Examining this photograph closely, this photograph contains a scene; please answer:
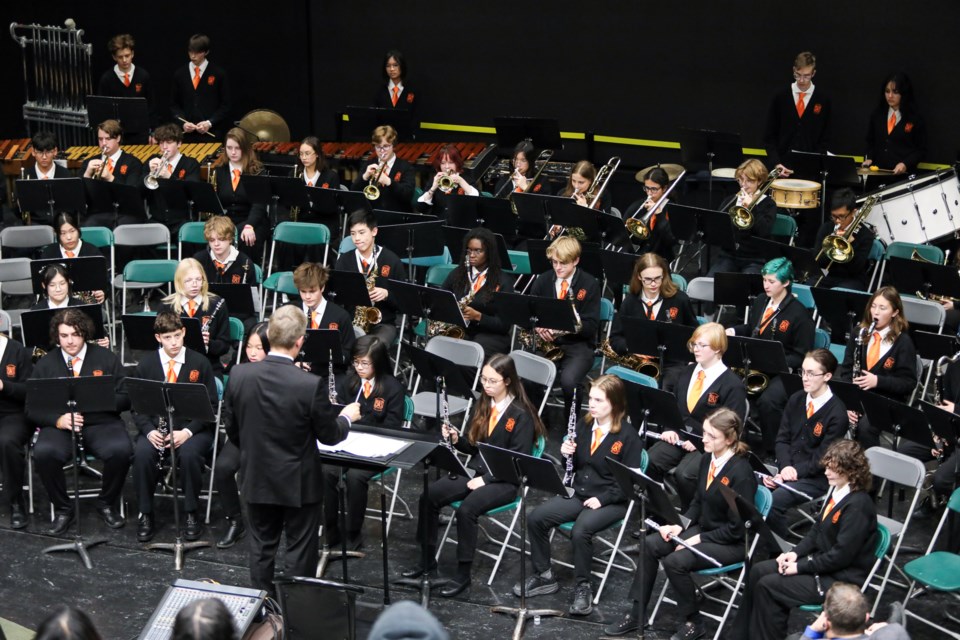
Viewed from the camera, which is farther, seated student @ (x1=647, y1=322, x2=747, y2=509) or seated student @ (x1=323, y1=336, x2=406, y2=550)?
seated student @ (x1=647, y1=322, x2=747, y2=509)

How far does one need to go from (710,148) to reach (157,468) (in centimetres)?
607

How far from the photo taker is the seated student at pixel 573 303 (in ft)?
31.5

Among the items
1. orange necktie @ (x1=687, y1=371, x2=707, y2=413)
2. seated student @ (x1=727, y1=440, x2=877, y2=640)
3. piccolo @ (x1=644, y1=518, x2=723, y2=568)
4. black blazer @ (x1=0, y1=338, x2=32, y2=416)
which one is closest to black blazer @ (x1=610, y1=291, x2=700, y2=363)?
orange necktie @ (x1=687, y1=371, x2=707, y2=413)

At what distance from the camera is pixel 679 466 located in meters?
8.18

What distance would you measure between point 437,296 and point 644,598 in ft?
9.35

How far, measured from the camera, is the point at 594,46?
47.2 ft

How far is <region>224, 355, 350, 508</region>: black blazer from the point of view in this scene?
651 cm

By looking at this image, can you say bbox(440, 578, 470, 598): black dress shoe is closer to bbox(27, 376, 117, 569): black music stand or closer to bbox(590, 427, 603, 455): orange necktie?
bbox(590, 427, 603, 455): orange necktie

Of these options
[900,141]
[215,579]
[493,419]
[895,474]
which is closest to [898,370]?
[895,474]

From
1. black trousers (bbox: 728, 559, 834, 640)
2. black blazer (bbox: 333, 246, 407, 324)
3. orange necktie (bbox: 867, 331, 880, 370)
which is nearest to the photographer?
black trousers (bbox: 728, 559, 834, 640)

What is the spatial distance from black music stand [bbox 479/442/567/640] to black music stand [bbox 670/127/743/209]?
18.3 feet

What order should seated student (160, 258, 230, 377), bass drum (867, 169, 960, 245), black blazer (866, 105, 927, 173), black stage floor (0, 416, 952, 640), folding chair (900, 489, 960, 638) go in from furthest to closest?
black blazer (866, 105, 927, 173), bass drum (867, 169, 960, 245), seated student (160, 258, 230, 377), black stage floor (0, 416, 952, 640), folding chair (900, 489, 960, 638)

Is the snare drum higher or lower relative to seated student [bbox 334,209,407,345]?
higher

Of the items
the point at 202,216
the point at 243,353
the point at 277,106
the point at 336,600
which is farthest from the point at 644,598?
the point at 277,106
